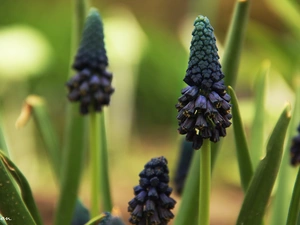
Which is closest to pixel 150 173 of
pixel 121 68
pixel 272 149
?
pixel 272 149

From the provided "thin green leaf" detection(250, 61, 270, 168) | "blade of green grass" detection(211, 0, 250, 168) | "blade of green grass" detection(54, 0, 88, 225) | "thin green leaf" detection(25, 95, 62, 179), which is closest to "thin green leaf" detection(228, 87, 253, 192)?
"blade of green grass" detection(211, 0, 250, 168)

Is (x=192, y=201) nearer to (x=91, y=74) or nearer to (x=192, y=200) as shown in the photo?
(x=192, y=200)

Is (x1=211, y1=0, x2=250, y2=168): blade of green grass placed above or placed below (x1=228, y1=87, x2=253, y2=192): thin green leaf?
above

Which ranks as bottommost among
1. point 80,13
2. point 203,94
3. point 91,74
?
point 203,94

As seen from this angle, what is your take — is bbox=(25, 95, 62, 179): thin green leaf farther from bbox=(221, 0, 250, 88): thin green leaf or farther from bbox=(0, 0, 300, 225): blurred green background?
bbox=(0, 0, 300, 225): blurred green background

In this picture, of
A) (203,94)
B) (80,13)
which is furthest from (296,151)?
(80,13)

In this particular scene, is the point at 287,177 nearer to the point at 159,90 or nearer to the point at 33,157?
the point at 33,157

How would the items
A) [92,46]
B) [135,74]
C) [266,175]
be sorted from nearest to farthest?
1. [266,175]
2. [92,46]
3. [135,74]
